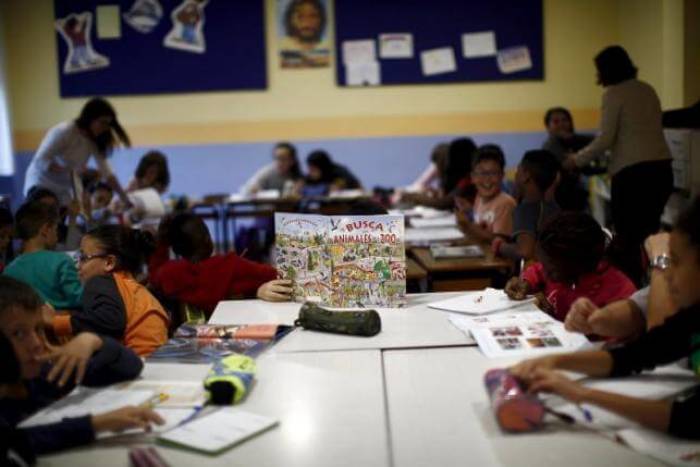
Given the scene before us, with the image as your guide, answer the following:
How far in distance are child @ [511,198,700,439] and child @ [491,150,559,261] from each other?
75.8 inches

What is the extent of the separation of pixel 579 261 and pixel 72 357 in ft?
5.11

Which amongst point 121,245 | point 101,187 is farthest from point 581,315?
point 101,187

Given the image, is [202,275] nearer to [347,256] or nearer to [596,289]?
[347,256]

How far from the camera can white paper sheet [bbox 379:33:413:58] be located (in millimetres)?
8641

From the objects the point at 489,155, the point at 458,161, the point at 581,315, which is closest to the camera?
the point at 581,315

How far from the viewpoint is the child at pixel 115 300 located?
9.07ft

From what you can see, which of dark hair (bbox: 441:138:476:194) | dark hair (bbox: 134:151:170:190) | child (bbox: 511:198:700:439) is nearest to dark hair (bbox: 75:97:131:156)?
dark hair (bbox: 134:151:170:190)

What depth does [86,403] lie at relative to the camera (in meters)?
2.08

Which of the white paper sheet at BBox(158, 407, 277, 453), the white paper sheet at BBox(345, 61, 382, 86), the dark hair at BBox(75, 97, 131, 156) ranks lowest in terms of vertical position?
the white paper sheet at BBox(158, 407, 277, 453)

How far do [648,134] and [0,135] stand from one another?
6.18 meters

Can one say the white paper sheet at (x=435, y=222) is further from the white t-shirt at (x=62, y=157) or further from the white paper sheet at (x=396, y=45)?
the white paper sheet at (x=396, y=45)

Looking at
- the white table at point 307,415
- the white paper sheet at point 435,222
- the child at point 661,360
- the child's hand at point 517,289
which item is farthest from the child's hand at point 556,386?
the white paper sheet at point 435,222

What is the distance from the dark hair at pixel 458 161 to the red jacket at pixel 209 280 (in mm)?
2967

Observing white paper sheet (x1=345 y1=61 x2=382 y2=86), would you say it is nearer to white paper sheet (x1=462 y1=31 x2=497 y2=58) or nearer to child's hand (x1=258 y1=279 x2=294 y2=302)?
white paper sheet (x1=462 y1=31 x2=497 y2=58)
